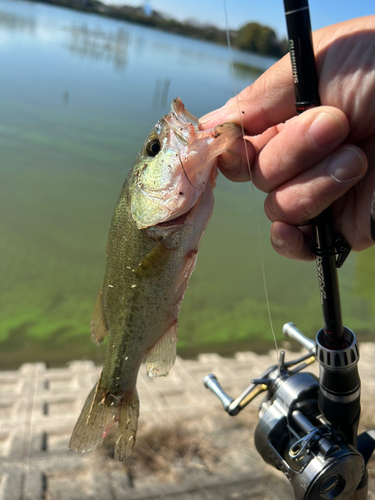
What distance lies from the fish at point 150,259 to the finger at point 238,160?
10 cm

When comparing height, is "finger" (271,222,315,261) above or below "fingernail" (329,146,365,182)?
below

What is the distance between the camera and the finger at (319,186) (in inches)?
53.1

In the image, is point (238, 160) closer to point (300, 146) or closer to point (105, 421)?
point (300, 146)

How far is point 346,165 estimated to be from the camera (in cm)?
135

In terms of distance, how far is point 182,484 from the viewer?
2.74 m

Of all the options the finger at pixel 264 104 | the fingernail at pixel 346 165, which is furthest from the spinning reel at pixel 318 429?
the finger at pixel 264 104

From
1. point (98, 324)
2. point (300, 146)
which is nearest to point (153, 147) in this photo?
point (300, 146)

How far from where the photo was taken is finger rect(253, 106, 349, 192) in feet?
4.21

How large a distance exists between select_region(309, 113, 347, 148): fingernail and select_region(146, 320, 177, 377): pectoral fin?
85 cm

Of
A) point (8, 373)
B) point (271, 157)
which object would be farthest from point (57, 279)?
point (271, 157)

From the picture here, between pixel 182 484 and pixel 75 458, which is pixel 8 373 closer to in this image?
pixel 75 458

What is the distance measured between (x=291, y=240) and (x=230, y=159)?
0.45 metres

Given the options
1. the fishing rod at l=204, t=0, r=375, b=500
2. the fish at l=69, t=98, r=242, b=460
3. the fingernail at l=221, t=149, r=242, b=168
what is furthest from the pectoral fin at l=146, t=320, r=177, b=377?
the fingernail at l=221, t=149, r=242, b=168

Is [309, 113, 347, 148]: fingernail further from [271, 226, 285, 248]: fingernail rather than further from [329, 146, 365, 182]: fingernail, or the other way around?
[271, 226, 285, 248]: fingernail
